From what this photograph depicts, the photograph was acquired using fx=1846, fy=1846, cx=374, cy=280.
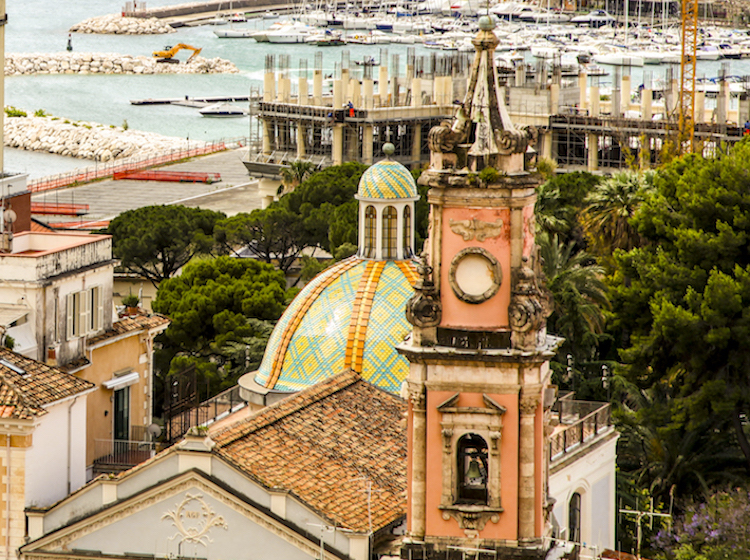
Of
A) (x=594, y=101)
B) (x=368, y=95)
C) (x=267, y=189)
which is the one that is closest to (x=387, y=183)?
(x=267, y=189)

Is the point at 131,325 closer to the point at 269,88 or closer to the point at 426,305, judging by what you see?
the point at 426,305

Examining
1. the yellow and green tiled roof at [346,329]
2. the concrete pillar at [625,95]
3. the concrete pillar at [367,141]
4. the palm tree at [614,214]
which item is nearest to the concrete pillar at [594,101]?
the concrete pillar at [625,95]

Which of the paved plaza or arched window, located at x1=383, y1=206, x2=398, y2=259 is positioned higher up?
arched window, located at x1=383, y1=206, x2=398, y2=259

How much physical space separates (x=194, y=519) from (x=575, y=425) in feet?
35.5

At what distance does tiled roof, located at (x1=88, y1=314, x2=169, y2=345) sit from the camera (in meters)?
38.8

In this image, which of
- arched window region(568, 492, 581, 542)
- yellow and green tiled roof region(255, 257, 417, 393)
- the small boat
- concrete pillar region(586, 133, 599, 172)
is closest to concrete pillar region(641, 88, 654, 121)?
concrete pillar region(586, 133, 599, 172)

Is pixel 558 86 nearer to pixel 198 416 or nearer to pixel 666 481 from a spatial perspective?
pixel 666 481

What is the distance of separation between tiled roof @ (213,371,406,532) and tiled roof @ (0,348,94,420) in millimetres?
3303

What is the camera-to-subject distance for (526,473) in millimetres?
28500

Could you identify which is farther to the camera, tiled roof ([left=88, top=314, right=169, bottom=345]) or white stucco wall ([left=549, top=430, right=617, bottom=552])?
tiled roof ([left=88, top=314, right=169, bottom=345])

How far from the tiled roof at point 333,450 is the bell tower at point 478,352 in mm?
2059

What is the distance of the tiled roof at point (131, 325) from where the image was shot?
3879cm

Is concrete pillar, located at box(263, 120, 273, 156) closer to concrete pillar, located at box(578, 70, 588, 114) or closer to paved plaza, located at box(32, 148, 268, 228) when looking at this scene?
paved plaza, located at box(32, 148, 268, 228)

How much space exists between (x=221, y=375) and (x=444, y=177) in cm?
2417
